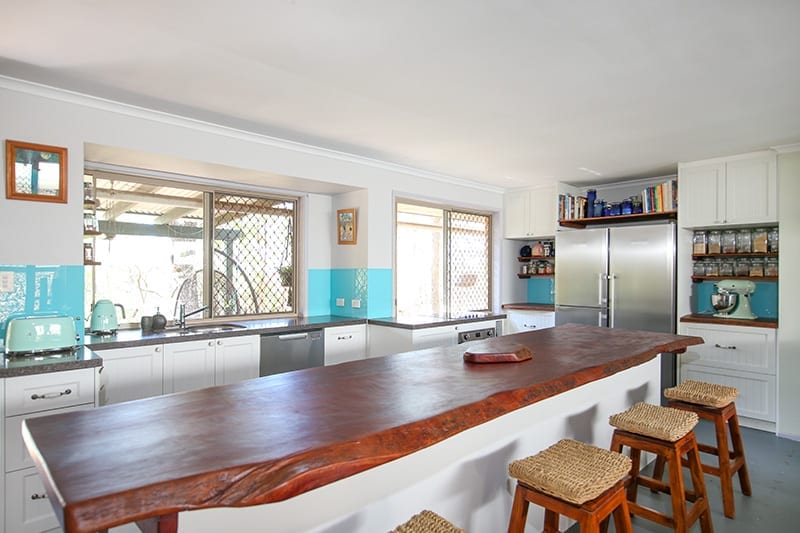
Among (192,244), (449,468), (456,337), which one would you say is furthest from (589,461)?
(192,244)

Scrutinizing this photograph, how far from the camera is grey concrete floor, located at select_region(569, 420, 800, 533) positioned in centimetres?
244

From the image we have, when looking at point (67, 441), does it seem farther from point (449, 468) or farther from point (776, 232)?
point (776, 232)

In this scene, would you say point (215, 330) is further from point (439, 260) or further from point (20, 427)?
point (439, 260)

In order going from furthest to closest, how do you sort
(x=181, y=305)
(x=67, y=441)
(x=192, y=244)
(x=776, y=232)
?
1. (x=776, y=232)
2. (x=192, y=244)
3. (x=181, y=305)
4. (x=67, y=441)

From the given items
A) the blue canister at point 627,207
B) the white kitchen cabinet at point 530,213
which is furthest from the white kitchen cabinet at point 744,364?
the white kitchen cabinet at point 530,213

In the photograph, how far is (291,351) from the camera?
3.71 meters

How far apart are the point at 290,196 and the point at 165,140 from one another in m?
1.49

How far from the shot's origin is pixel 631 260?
465 centimetres

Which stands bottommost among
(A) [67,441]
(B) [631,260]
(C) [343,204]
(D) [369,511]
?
(D) [369,511]

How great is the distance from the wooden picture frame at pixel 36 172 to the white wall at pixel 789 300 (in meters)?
5.28

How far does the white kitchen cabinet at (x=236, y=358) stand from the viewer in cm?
328

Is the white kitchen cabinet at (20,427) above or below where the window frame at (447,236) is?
below

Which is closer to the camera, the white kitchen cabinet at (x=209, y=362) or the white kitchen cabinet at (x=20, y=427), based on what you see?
the white kitchen cabinet at (x=20, y=427)

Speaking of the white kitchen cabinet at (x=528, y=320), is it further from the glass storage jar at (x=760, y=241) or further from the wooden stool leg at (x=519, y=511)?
the wooden stool leg at (x=519, y=511)
